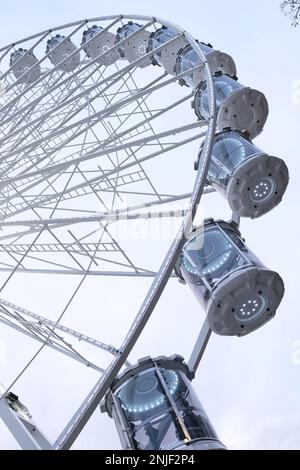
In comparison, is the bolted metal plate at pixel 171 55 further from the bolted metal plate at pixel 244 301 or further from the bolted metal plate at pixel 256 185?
the bolted metal plate at pixel 244 301

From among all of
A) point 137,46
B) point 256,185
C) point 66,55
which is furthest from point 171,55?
point 256,185

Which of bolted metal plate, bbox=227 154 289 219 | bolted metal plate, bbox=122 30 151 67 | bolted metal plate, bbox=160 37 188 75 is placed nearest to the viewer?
bolted metal plate, bbox=227 154 289 219

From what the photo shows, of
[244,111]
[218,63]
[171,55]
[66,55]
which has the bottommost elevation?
[244,111]

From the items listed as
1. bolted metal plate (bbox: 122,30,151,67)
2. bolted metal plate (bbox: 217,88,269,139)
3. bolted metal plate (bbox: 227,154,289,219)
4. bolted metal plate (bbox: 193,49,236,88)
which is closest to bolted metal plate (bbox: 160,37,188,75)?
bolted metal plate (bbox: 193,49,236,88)

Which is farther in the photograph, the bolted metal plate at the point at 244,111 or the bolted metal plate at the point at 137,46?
the bolted metal plate at the point at 137,46

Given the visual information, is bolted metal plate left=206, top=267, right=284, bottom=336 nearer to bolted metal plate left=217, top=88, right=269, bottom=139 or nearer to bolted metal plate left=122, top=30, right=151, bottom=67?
bolted metal plate left=217, top=88, right=269, bottom=139

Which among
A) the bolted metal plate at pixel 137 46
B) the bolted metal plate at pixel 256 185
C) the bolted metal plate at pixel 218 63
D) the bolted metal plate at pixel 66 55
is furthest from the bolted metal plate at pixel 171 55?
the bolted metal plate at pixel 256 185

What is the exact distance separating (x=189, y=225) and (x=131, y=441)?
252cm

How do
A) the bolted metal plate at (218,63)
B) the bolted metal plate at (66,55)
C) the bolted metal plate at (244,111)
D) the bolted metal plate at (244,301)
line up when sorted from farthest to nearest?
the bolted metal plate at (66,55), the bolted metal plate at (218,63), the bolted metal plate at (244,111), the bolted metal plate at (244,301)

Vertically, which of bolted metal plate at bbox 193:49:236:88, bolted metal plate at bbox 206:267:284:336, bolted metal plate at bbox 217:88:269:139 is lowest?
bolted metal plate at bbox 206:267:284:336

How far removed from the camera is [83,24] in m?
16.3

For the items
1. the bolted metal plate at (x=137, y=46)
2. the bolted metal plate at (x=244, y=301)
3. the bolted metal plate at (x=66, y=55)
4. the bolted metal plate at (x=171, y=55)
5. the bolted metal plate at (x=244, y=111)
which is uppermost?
the bolted metal plate at (x=66, y=55)

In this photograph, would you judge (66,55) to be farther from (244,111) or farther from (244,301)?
(244,301)
